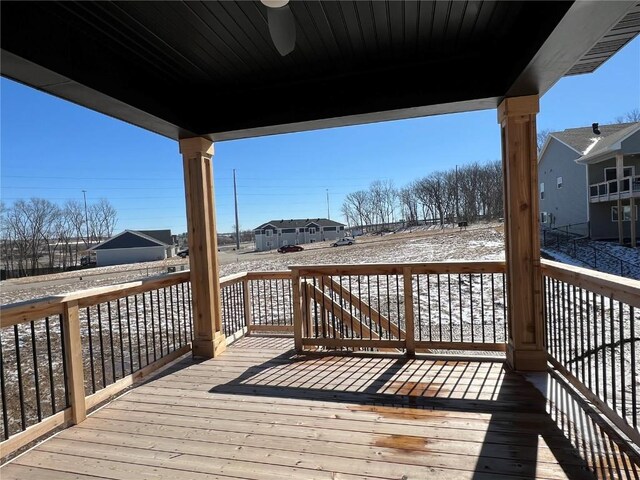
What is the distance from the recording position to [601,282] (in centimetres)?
196

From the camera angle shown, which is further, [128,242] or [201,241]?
[128,242]

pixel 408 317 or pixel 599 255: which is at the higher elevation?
pixel 408 317

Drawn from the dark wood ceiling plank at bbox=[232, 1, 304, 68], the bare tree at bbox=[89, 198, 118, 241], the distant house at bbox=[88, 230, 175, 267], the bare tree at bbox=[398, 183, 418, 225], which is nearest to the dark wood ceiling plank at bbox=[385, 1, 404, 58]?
the dark wood ceiling plank at bbox=[232, 1, 304, 68]

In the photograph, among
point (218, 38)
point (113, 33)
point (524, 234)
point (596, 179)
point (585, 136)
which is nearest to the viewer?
point (113, 33)

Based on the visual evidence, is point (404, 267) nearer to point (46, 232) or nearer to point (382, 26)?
point (382, 26)

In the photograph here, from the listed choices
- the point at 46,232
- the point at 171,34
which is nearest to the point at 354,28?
the point at 171,34

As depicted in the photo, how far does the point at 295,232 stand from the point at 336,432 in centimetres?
4252

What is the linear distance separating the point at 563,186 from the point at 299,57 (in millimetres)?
20671

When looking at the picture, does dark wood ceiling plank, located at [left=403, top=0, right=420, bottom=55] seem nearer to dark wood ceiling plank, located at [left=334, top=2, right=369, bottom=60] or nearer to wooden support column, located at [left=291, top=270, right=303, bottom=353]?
dark wood ceiling plank, located at [left=334, top=2, right=369, bottom=60]

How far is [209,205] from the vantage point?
3609 mm

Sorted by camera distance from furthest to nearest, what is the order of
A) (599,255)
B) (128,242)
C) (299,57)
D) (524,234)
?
(128,242) → (599,255) → (524,234) → (299,57)

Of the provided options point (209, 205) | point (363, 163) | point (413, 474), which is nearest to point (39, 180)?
point (363, 163)

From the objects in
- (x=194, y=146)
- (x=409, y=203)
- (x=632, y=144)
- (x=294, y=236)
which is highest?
(x=409, y=203)

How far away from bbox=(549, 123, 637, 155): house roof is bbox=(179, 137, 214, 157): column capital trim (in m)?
18.1
